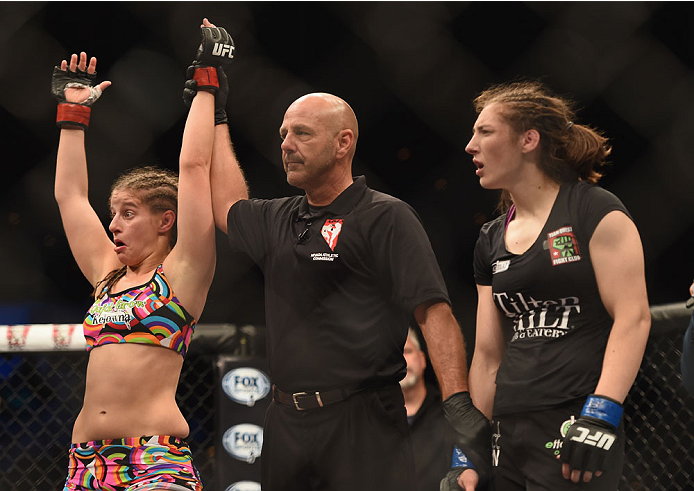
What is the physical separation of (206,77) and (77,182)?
522 mm

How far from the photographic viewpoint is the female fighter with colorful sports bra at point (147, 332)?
1.90 m

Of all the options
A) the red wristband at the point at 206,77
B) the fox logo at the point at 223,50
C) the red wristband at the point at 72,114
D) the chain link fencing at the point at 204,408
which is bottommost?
the chain link fencing at the point at 204,408

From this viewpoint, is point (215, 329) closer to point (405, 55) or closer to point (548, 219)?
point (548, 219)

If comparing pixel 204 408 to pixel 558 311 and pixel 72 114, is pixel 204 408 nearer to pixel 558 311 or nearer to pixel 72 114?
pixel 72 114

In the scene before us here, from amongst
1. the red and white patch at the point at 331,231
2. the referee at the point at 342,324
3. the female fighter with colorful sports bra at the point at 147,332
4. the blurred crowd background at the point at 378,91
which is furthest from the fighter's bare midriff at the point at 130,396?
the blurred crowd background at the point at 378,91

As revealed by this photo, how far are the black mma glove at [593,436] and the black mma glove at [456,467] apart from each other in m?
0.28

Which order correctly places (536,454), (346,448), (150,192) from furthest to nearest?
(150,192) → (346,448) → (536,454)

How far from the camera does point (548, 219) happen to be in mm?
1708

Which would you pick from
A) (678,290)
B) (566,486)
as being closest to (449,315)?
(566,486)

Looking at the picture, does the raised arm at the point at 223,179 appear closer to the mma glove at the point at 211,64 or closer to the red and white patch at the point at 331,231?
the mma glove at the point at 211,64

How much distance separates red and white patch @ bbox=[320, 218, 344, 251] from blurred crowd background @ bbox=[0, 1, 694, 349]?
181cm

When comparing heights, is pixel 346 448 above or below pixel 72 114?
below

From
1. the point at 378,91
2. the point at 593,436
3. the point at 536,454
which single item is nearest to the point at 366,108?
the point at 378,91

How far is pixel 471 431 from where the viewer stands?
1.67 meters
